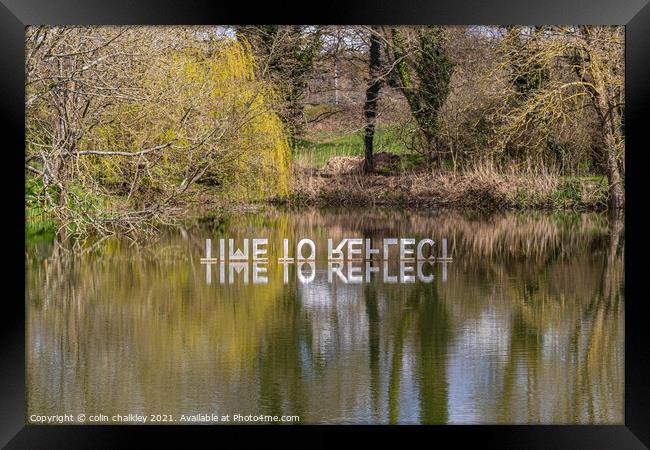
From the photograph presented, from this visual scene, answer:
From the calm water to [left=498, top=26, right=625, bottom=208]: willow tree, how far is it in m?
1.90

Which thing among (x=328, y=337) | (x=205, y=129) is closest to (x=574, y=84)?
(x=205, y=129)

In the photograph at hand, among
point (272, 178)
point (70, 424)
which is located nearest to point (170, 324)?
point (70, 424)

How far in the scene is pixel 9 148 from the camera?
498 cm

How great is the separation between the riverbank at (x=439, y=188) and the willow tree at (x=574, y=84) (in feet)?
1.99

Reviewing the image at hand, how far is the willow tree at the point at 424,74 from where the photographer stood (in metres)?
16.1

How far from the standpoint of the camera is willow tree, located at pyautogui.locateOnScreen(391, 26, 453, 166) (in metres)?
16.1

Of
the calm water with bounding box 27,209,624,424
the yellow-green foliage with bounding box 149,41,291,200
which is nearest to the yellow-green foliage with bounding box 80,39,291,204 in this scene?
the yellow-green foliage with bounding box 149,41,291,200

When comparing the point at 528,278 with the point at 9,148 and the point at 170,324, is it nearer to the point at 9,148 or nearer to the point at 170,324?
the point at 170,324

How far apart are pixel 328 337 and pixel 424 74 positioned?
9.13m

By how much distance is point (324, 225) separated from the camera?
45.1 ft

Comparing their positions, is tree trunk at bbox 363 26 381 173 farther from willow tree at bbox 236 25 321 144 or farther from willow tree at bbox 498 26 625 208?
willow tree at bbox 498 26 625 208

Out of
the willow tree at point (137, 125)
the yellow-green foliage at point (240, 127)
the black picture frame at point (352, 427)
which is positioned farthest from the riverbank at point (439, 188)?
the black picture frame at point (352, 427)

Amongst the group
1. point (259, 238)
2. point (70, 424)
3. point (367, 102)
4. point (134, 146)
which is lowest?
point (70, 424)

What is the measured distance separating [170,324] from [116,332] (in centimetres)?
45
